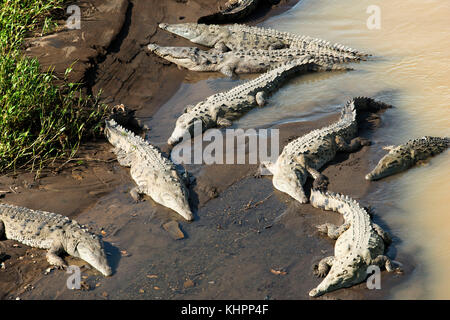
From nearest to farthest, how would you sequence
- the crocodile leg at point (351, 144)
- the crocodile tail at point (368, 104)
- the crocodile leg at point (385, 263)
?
the crocodile leg at point (385, 263) < the crocodile leg at point (351, 144) < the crocodile tail at point (368, 104)

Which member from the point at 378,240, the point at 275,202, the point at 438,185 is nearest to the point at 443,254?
the point at 378,240

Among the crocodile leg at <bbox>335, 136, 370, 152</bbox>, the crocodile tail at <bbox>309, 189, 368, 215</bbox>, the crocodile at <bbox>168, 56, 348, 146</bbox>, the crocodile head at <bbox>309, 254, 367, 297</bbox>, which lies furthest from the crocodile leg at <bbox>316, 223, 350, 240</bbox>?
the crocodile at <bbox>168, 56, 348, 146</bbox>

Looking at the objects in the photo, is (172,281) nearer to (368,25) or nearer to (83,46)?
(83,46)

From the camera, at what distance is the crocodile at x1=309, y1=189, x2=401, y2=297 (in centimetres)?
505

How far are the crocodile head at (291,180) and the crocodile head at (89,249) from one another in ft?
7.80

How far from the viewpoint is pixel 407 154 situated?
6.86m

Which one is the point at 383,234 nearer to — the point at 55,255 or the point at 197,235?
the point at 197,235

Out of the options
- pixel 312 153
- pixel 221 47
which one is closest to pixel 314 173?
pixel 312 153

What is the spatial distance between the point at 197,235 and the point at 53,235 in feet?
5.40

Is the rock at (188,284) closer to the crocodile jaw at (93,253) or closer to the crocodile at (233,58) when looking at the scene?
the crocodile jaw at (93,253)

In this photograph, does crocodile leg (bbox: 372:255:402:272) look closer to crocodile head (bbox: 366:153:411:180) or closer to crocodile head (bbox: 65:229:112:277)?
crocodile head (bbox: 366:153:411:180)

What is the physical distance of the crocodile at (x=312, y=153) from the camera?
653 cm

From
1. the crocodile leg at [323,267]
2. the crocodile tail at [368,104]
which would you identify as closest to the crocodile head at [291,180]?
the crocodile leg at [323,267]

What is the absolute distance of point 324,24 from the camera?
11.5 metres
